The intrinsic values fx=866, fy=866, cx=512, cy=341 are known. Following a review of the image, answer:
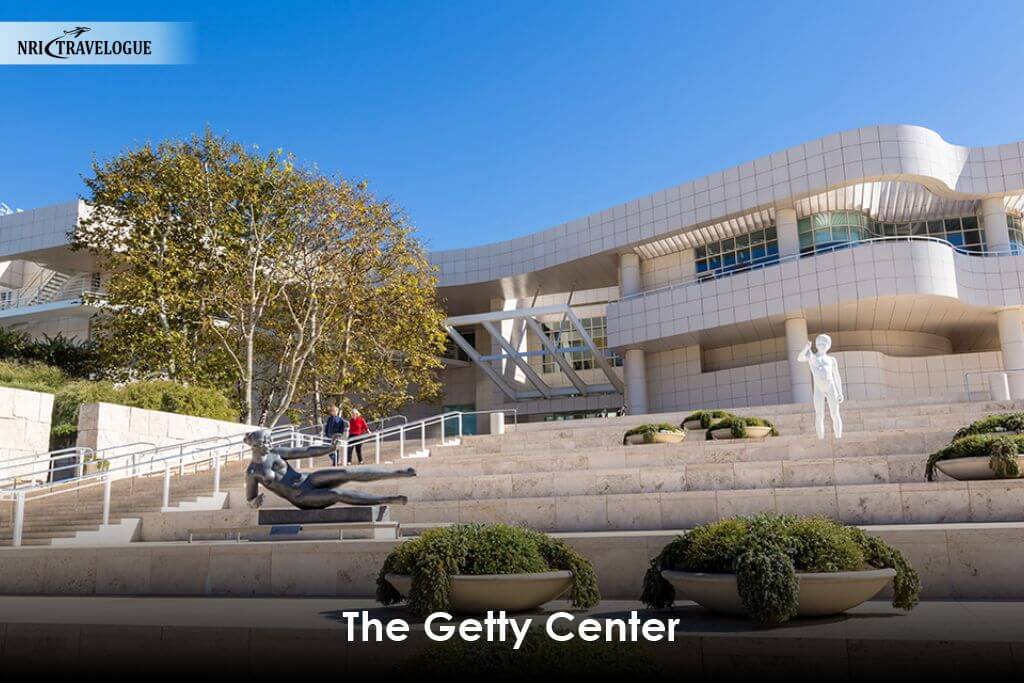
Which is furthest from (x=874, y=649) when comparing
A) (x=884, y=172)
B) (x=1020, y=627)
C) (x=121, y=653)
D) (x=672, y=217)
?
(x=672, y=217)

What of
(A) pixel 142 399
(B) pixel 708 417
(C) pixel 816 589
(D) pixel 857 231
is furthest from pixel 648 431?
(D) pixel 857 231

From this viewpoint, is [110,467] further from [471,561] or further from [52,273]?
[52,273]

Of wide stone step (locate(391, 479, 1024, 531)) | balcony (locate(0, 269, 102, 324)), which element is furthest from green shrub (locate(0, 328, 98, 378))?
wide stone step (locate(391, 479, 1024, 531))

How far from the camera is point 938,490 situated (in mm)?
10586

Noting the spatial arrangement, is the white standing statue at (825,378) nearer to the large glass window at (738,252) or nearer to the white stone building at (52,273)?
the large glass window at (738,252)

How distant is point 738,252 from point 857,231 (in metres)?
5.03

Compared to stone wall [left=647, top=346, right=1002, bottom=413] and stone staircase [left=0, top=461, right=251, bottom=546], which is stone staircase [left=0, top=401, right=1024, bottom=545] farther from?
stone wall [left=647, top=346, right=1002, bottom=413]

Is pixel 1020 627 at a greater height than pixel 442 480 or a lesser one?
lesser

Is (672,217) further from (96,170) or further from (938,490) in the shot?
(938,490)

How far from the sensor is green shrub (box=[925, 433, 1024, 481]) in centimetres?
1062

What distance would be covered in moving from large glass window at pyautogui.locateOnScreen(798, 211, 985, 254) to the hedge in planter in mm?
A: 29472

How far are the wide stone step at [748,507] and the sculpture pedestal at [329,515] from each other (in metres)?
1.81

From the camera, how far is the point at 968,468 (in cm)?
1096

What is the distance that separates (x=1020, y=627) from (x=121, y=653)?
264 inches
